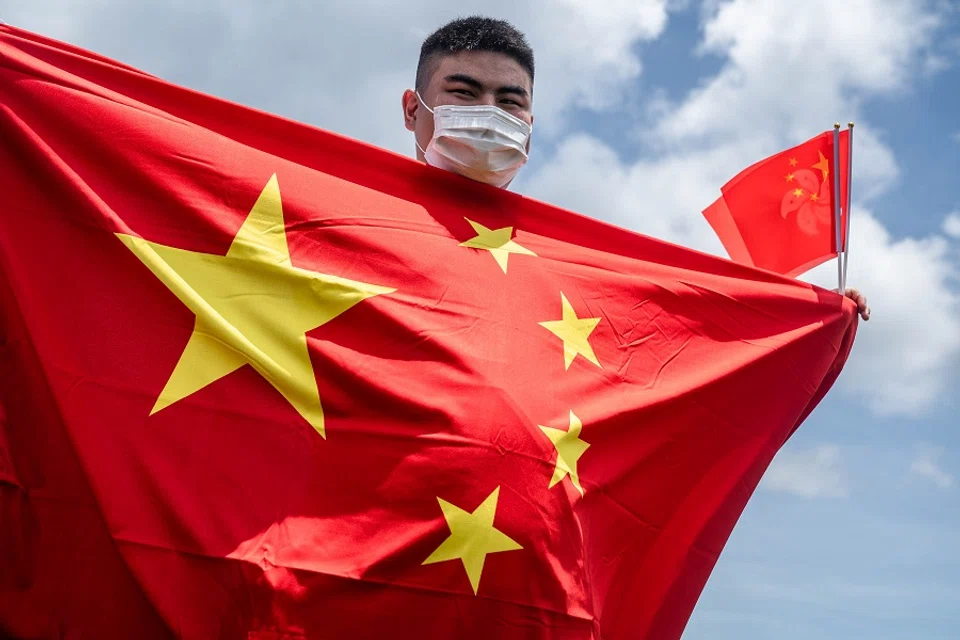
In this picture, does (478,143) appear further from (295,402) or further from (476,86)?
(295,402)

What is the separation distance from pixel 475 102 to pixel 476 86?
4.3 inches

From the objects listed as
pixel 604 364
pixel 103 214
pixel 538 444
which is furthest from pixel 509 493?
pixel 103 214

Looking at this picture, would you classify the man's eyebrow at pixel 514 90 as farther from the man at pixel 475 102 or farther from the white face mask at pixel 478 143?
the white face mask at pixel 478 143

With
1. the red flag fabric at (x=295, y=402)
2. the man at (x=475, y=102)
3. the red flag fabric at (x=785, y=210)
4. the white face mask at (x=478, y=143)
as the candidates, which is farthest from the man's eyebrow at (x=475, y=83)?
the red flag fabric at (x=785, y=210)

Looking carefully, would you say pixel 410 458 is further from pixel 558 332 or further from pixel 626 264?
pixel 626 264

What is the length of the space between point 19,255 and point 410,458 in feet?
6.00

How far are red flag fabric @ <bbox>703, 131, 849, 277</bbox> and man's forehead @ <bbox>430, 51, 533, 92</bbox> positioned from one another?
166 cm

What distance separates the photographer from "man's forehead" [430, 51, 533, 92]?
625cm

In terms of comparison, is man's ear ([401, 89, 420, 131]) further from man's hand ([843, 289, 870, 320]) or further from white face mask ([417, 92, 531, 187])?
man's hand ([843, 289, 870, 320])

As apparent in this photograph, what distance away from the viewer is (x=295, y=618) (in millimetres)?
4066

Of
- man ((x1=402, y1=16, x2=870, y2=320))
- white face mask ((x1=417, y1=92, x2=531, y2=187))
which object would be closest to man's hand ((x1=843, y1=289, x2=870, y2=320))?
man ((x1=402, y1=16, x2=870, y2=320))

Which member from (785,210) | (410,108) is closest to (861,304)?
(785,210)

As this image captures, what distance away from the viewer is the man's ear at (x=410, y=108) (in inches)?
259

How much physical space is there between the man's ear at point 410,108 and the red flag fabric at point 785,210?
2.10 metres
